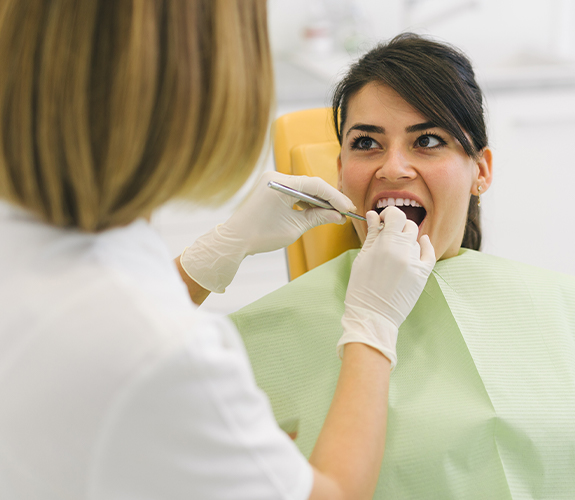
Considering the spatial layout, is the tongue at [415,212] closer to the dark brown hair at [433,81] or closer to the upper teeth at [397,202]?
the upper teeth at [397,202]

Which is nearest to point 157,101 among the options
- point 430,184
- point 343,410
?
point 343,410

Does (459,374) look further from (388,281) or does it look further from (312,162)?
(312,162)

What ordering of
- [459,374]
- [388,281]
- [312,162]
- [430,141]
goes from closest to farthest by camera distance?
[388,281]
[459,374]
[430,141]
[312,162]

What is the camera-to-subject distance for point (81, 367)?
0.58 meters

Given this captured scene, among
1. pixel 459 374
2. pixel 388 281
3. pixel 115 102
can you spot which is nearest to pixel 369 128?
pixel 388 281

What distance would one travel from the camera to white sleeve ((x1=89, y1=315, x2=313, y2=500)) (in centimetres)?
58

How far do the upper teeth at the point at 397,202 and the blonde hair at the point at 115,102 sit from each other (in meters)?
0.65

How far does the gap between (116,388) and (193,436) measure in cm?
9

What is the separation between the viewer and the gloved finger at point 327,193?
4.00ft

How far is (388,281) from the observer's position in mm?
1026

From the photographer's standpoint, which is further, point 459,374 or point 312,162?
point 312,162

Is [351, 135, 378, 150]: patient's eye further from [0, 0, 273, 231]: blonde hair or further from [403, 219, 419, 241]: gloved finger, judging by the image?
[0, 0, 273, 231]: blonde hair

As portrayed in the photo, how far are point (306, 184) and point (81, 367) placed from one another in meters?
0.74

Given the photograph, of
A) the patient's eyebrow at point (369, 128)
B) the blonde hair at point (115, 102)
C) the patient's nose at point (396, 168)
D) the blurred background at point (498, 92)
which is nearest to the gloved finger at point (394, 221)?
the patient's nose at point (396, 168)
